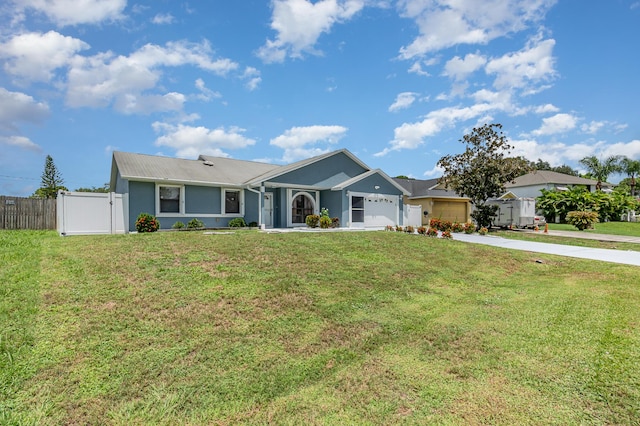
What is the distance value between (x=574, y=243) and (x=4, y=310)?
18621 millimetres

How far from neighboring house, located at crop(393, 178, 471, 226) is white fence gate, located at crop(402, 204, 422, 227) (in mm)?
2155

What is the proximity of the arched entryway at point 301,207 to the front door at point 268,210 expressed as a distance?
124 cm

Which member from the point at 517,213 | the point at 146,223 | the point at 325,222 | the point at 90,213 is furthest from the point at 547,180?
the point at 90,213

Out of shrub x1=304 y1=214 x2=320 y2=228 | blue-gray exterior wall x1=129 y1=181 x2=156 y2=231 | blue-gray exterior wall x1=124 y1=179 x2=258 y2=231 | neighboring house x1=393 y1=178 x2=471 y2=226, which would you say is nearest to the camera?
blue-gray exterior wall x1=129 y1=181 x2=156 y2=231

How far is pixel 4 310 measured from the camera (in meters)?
4.37

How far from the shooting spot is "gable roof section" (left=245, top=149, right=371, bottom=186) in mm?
17220

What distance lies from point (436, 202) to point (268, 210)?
51.9 feet

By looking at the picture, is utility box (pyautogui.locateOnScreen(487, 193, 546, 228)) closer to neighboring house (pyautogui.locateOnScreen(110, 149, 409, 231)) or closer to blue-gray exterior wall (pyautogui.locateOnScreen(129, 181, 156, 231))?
neighboring house (pyautogui.locateOnScreen(110, 149, 409, 231))

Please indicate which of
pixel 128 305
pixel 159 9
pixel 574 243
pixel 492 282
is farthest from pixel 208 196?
pixel 574 243

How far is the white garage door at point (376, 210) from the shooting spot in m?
20.2

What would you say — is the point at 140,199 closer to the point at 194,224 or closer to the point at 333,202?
the point at 194,224

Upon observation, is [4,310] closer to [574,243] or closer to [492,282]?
[492,282]

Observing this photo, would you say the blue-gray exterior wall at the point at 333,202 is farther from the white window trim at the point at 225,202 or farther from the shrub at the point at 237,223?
the shrub at the point at 237,223

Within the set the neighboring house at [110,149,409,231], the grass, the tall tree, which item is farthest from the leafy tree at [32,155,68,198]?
the tall tree
